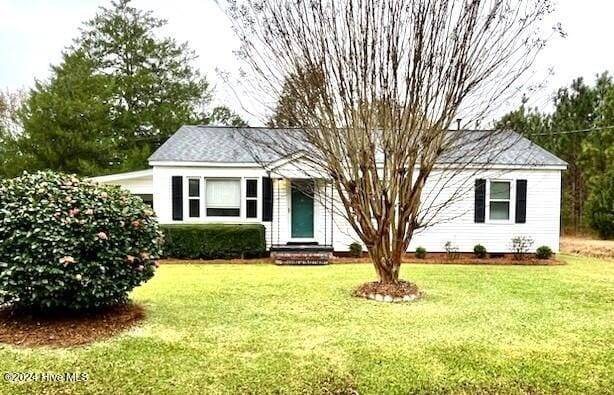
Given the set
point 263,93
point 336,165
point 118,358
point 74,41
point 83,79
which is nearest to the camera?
point 118,358

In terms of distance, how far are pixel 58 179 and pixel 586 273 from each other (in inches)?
446

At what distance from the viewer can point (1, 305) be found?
5402mm

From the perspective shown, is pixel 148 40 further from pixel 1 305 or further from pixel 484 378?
pixel 484 378

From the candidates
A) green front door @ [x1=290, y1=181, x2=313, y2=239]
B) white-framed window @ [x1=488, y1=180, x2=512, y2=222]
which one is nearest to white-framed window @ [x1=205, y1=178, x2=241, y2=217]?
green front door @ [x1=290, y1=181, x2=313, y2=239]

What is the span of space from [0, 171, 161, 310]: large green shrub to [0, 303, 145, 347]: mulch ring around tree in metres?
0.18

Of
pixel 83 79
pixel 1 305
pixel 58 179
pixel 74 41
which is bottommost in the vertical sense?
pixel 1 305

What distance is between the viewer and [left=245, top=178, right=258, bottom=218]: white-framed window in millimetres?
13609

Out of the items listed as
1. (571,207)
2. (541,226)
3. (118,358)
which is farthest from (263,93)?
(571,207)

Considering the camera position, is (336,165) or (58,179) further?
(336,165)

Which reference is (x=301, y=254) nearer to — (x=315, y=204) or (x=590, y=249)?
(x=315, y=204)

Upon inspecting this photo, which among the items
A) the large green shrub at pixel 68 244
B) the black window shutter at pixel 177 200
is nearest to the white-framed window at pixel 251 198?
the black window shutter at pixel 177 200

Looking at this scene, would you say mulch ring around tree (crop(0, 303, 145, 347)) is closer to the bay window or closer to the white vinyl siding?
the white vinyl siding

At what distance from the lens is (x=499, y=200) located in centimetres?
1352

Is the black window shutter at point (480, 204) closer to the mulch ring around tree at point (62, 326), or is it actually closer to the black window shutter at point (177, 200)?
the black window shutter at point (177, 200)
